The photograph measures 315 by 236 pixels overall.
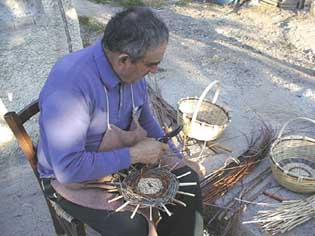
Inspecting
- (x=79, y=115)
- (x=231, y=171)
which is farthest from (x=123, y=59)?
(x=231, y=171)

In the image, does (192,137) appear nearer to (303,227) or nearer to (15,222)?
(303,227)

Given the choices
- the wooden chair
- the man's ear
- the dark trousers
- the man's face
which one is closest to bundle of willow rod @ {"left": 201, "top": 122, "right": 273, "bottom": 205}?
the dark trousers

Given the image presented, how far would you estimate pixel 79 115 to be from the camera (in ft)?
5.47

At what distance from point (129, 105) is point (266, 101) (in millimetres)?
2336

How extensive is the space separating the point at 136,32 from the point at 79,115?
44 cm

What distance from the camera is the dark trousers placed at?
181cm

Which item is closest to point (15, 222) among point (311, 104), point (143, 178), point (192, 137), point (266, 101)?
point (143, 178)

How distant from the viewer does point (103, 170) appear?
177 centimetres

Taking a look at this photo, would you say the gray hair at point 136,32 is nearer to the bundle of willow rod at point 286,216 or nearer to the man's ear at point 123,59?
the man's ear at point 123,59

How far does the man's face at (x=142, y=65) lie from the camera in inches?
64.4

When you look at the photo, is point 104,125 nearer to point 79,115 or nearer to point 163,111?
point 79,115

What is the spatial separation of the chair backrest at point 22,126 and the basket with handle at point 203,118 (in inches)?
48.4

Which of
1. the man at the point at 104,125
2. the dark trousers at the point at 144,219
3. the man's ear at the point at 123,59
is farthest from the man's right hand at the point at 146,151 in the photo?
the man's ear at the point at 123,59

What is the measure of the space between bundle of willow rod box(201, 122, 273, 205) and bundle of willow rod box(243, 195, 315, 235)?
0.98ft
